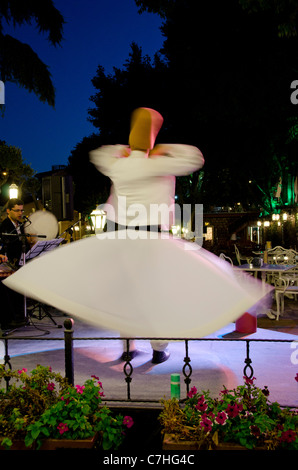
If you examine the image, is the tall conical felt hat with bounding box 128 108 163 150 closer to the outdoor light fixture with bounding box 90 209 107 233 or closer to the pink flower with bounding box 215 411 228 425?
the pink flower with bounding box 215 411 228 425

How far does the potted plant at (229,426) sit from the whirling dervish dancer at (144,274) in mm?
529

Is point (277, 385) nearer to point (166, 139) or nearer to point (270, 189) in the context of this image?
point (166, 139)

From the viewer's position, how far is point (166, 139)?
65.2 ft

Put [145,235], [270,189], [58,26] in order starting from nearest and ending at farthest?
[145,235] < [58,26] < [270,189]

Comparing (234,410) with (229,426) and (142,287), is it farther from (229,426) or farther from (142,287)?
(142,287)

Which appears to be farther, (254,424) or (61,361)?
(61,361)

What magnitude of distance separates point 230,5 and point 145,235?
1426cm

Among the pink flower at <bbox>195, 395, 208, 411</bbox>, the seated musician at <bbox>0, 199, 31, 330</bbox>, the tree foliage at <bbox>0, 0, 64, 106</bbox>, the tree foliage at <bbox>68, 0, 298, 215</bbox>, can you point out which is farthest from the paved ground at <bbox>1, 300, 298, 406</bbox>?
the tree foliage at <bbox>68, 0, 298, 215</bbox>

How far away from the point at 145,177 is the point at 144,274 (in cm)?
85

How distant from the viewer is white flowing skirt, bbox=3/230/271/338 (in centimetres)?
244

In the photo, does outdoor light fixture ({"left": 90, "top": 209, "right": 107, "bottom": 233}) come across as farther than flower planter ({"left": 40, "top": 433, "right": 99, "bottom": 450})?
Yes

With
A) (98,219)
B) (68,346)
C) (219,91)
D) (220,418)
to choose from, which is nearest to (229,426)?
(220,418)

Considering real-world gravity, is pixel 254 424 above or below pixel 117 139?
below

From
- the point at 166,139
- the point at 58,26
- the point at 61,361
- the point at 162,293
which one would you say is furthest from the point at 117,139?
the point at 162,293
